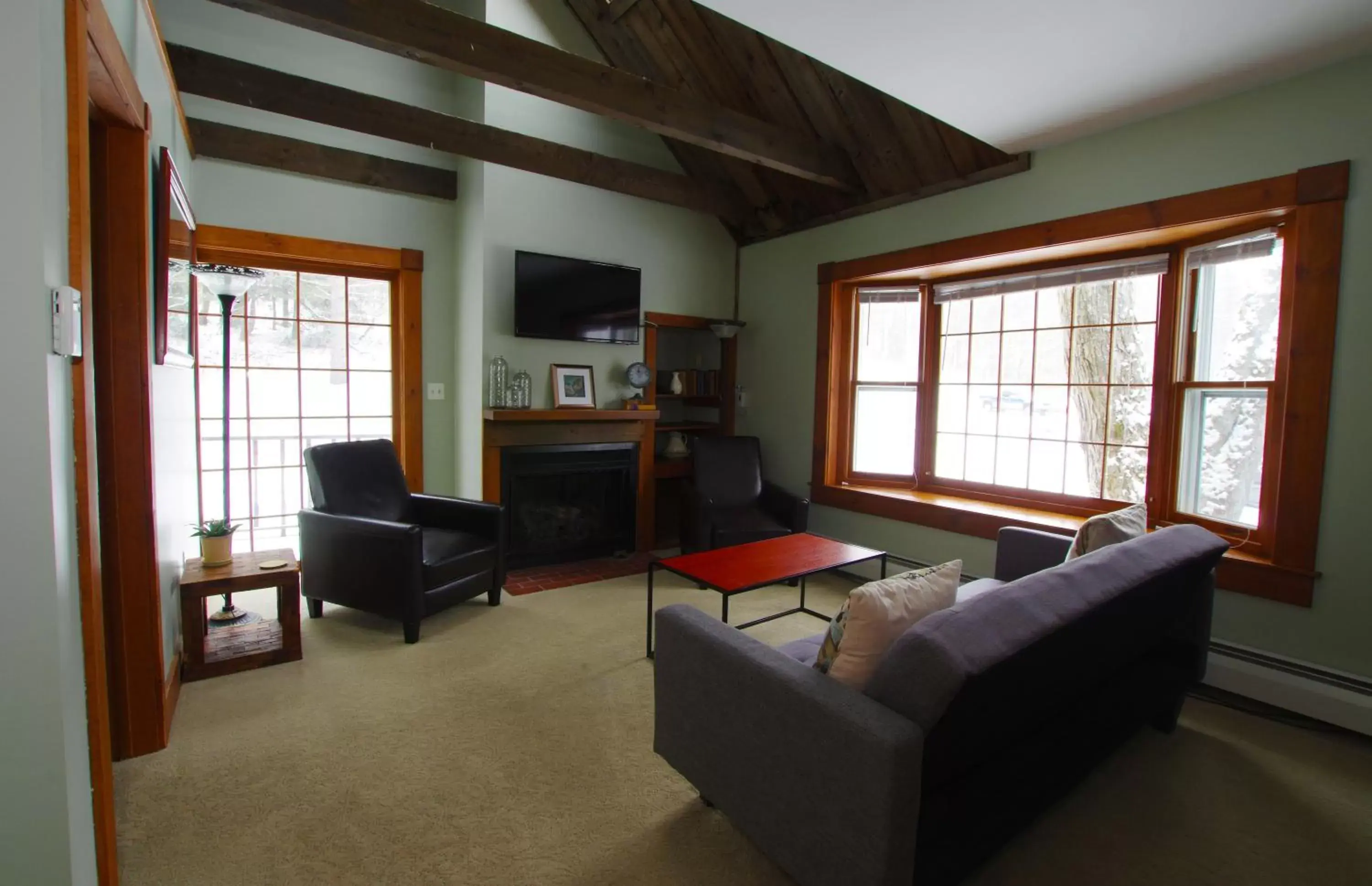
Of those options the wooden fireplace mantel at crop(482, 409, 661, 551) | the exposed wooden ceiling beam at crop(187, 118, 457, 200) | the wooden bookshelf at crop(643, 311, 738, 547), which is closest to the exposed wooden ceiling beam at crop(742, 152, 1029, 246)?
the wooden bookshelf at crop(643, 311, 738, 547)

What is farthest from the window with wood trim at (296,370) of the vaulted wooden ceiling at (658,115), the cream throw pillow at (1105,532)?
the cream throw pillow at (1105,532)

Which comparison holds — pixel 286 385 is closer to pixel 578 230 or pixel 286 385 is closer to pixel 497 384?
pixel 497 384

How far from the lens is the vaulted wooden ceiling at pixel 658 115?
2922mm

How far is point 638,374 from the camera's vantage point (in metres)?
4.80

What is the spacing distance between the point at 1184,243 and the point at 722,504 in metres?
2.95

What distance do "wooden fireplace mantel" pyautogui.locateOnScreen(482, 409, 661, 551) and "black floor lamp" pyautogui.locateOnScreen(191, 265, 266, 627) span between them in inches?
53.6

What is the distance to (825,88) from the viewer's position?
3.88 metres

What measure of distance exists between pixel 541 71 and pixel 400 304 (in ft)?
7.06

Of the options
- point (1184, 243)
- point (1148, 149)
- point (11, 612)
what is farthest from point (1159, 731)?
point (11, 612)

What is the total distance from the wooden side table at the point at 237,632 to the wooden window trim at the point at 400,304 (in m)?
1.50

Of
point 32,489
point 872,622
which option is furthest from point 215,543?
point 872,622

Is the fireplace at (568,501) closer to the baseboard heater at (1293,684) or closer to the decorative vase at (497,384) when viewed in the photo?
the decorative vase at (497,384)

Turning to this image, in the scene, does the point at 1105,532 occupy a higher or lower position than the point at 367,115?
lower

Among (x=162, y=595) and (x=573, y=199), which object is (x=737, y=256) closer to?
(x=573, y=199)
